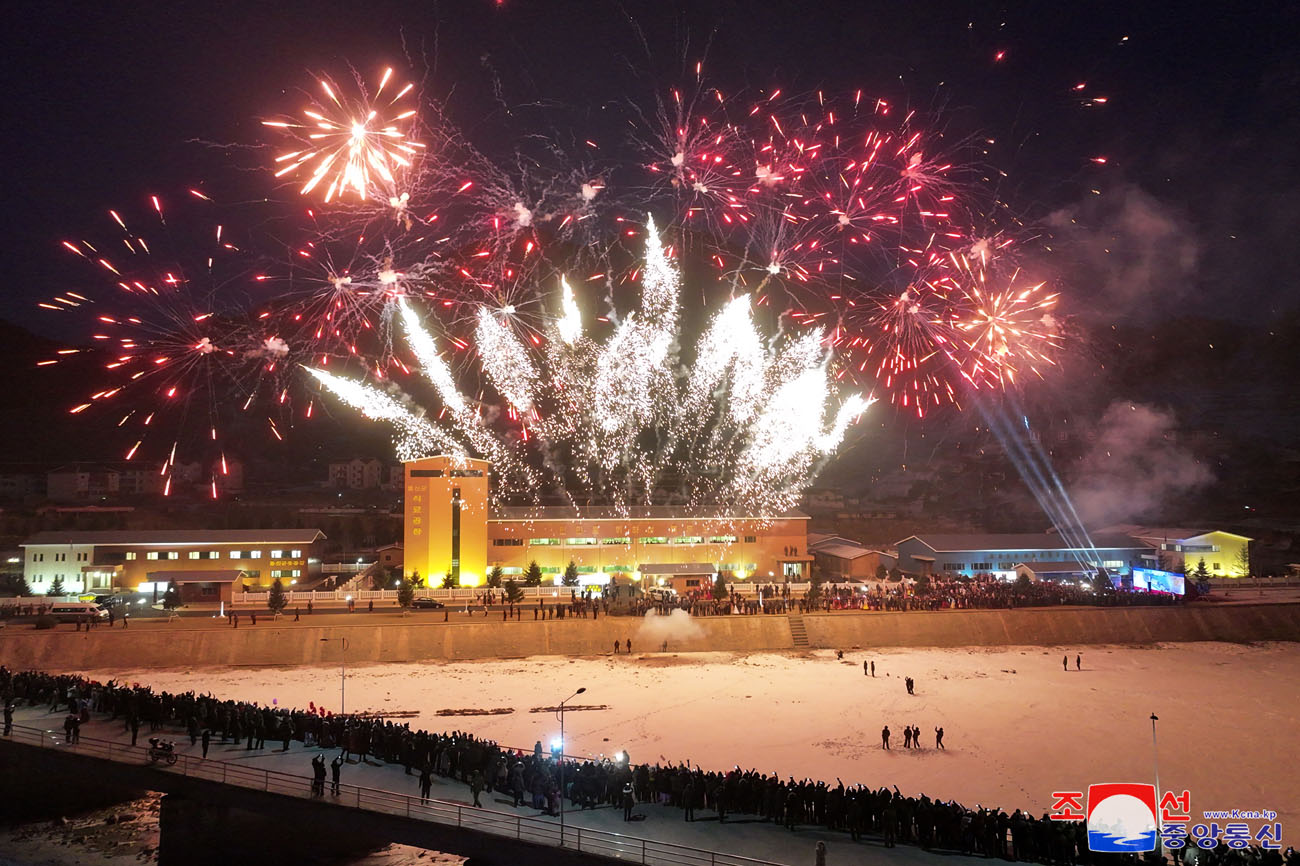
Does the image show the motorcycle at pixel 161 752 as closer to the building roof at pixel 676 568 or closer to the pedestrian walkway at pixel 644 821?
the pedestrian walkway at pixel 644 821

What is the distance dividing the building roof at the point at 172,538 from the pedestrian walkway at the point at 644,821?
75.4ft

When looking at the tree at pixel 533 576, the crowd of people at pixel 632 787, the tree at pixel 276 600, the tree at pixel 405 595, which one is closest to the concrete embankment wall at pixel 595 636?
the tree at pixel 276 600

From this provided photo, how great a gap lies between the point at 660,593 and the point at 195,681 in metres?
18.3

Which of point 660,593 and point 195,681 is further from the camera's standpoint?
point 660,593

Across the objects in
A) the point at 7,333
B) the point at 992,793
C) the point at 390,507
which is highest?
the point at 7,333

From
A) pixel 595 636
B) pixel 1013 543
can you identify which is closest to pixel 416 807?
pixel 595 636

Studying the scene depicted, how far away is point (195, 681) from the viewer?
25.7 m

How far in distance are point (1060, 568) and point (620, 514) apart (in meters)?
24.4

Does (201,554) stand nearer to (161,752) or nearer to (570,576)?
(570,576)

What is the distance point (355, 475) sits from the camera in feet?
271

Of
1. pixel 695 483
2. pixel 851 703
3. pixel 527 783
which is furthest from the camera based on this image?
pixel 695 483

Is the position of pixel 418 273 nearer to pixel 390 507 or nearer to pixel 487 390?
pixel 390 507

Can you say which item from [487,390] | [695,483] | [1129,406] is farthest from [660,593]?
[487,390]

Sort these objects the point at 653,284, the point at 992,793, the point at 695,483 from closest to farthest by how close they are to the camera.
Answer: the point at 992,793, the point at 653,284, the point at 695,483
